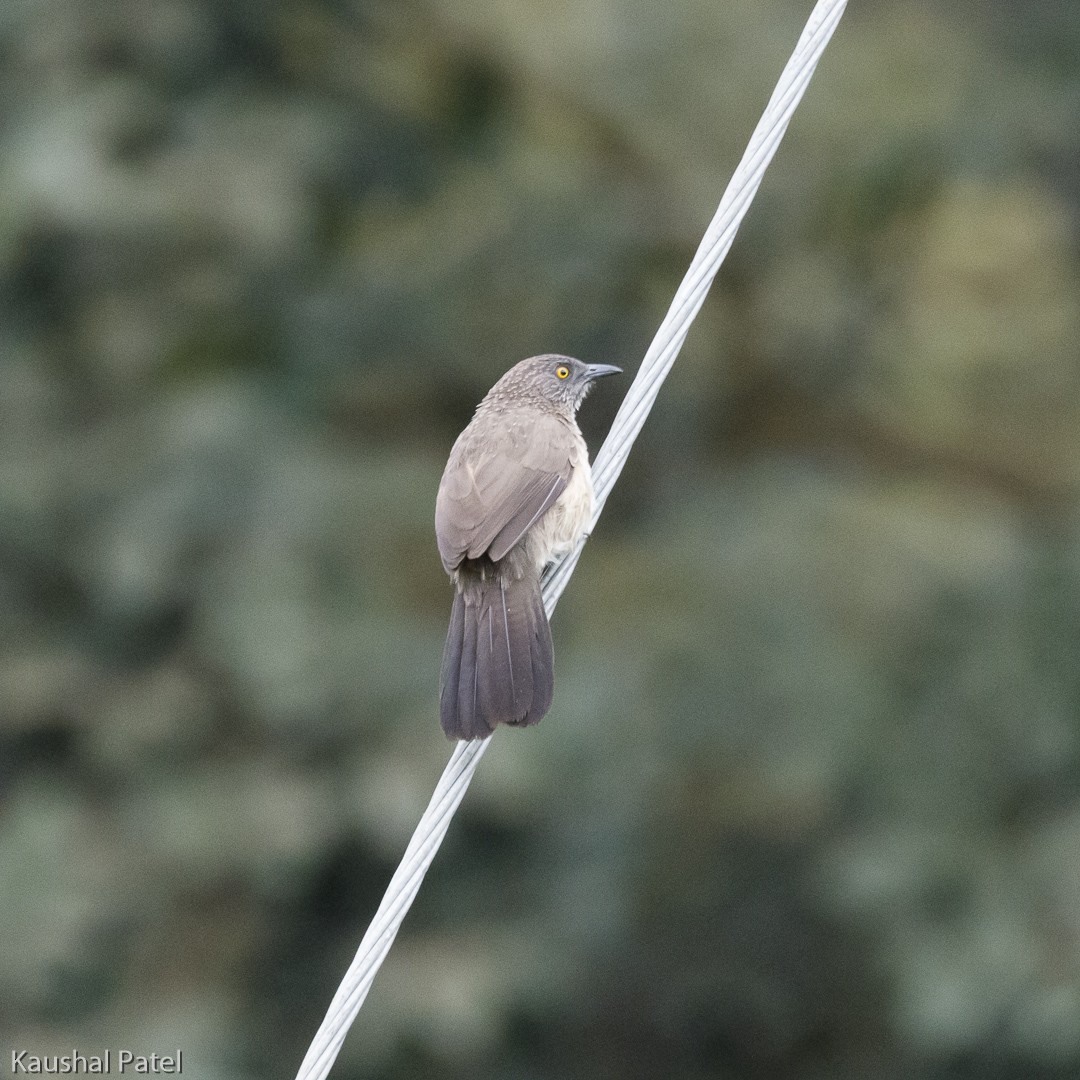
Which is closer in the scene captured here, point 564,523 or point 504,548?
point 504,548

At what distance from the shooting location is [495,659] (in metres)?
4.97

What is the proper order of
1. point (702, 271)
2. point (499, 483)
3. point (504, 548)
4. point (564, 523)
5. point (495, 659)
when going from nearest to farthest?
point (702, 271) < point (495, 659) < point (504, 548) < point (499, 483) < point (564, 523)

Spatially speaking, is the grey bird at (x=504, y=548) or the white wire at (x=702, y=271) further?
the grey bird at (x=504, y=548)

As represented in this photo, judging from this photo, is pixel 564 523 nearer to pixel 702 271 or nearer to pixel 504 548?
pixel 504 548

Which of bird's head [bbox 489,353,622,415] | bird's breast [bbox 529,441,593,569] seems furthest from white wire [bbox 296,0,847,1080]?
bird's head [bbox 489,353,622,415]

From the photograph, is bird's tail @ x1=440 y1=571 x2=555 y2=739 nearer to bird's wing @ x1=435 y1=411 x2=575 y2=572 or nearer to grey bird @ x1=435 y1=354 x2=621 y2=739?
grey bird @ x1=435 y1=354 x2=621 y2=739

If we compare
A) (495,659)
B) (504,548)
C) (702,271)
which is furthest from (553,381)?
(702,271)

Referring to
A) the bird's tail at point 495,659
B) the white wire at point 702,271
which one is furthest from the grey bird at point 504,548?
the white wire at point 702,271

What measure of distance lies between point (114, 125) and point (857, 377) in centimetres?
422

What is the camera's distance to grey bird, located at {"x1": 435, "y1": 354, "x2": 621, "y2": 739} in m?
4.89

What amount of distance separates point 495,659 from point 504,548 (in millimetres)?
395

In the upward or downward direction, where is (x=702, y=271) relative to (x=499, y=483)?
upward

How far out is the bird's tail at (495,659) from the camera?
4820mm

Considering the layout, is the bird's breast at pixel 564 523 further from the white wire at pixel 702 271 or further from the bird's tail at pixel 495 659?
the white wire at pixel 702 271
